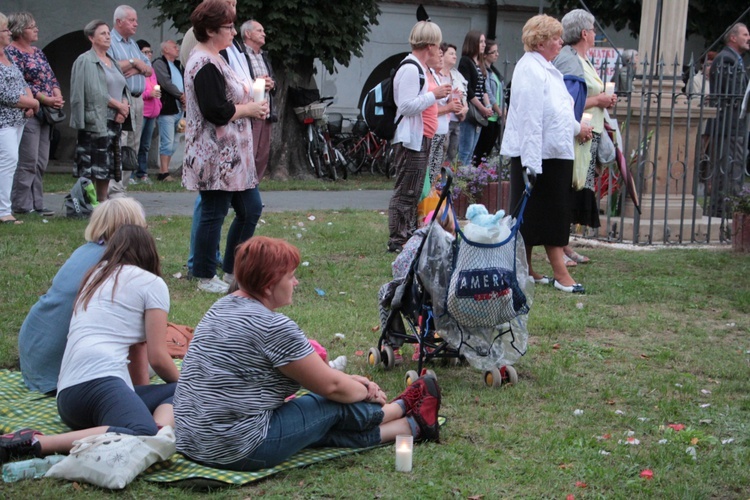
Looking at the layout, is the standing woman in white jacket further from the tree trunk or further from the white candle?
the tree trunk

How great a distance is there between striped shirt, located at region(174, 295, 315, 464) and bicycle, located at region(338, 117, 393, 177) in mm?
15113

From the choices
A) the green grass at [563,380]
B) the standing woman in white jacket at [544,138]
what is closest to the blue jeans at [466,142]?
the green grass at [563,380]

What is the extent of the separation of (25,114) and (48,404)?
20.3 ft

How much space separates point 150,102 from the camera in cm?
1438

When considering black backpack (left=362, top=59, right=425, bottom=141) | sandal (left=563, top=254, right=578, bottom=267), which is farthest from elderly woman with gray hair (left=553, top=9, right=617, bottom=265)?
black backpack (left=362, top=59, right=425, bottom=141)

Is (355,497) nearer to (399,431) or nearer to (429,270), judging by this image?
(399,431)

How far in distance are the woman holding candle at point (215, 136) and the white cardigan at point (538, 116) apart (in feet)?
6.23

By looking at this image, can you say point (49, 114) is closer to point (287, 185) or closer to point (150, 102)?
A: point (150, 102)

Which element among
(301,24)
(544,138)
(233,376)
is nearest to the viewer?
(233,376)

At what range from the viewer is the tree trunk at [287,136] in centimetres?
1642

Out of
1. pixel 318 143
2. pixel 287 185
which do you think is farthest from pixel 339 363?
pixel 318 143

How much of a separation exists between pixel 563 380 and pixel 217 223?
300 cm

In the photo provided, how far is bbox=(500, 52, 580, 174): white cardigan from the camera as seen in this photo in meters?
7.32

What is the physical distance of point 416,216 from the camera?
9484mm
